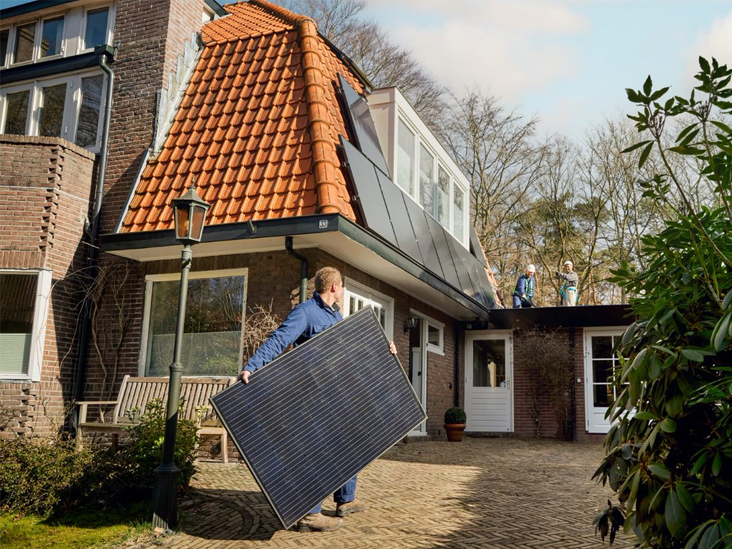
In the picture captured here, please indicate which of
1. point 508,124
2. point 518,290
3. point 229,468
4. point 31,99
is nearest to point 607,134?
point 508,124

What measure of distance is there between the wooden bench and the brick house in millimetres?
597

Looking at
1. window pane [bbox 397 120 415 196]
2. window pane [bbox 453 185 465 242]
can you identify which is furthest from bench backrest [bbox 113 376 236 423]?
window pane [bbox 453 185 465 242]

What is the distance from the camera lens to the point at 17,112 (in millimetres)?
12836

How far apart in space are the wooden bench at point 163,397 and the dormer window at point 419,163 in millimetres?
4791

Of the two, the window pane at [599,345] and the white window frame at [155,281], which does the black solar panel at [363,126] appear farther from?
the window pane at [599,345]

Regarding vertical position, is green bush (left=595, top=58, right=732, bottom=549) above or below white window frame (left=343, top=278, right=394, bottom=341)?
below

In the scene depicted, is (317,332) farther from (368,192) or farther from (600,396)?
(600,396)

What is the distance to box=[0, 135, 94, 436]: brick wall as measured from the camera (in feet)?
31.5

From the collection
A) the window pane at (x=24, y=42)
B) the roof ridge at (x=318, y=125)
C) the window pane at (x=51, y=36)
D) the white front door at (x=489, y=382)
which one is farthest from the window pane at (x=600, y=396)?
the window pane at (x=24, y=42)

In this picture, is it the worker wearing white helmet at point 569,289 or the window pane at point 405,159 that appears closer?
the window pane at point 405,159

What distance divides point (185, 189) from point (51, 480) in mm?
4684

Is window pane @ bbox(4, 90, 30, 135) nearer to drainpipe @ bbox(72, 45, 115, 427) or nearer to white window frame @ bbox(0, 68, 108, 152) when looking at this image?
white window frame @ bbox(0, 68, 108, 152)

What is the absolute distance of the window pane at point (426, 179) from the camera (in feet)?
42.6

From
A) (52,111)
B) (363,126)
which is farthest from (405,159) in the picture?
(52,111)
